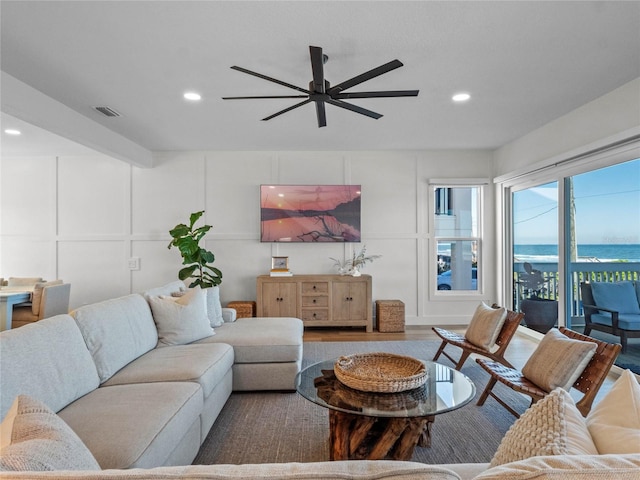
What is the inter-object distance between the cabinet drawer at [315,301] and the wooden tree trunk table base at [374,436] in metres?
3.04

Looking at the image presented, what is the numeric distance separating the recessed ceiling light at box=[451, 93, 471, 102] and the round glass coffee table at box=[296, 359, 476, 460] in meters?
2.57

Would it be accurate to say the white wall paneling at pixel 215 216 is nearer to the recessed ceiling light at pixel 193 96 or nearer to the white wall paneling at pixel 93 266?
the white wall paneling at pixel 93 266

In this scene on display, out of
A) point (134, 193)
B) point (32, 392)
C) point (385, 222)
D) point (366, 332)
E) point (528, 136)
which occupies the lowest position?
point (366, 332)

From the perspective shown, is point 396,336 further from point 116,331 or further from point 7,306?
point 7,306

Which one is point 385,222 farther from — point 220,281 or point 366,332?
point 220,281

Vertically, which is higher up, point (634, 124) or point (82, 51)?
point (82, 51)

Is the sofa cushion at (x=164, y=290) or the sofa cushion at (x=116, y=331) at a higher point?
the sofa cushion at (x=164, y=290)

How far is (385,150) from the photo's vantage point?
529 centimetres

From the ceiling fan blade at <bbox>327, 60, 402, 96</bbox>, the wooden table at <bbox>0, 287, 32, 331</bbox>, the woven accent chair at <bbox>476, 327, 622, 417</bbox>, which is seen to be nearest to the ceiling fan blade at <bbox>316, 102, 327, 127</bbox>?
the ceiling fan blade at <bbox>327, 60, 402, 96</bbox>

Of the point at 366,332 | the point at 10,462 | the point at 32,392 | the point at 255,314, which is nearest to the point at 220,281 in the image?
the point at 255,314

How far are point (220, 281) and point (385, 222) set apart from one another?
2.58 meters

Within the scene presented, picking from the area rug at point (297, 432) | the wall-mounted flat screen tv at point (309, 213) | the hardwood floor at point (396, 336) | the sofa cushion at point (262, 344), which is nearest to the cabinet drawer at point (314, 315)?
the hardwood floor at point (396, 336)

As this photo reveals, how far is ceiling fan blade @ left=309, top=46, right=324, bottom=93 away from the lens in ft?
6.33

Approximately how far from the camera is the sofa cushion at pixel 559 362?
6.90 feet
